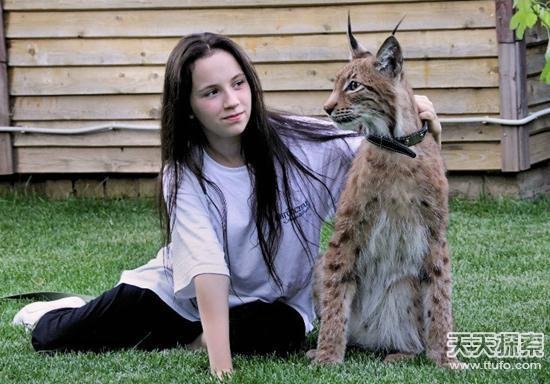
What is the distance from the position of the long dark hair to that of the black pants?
0.27 meters

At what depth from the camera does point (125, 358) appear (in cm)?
469

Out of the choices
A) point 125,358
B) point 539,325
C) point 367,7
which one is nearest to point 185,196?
point 125,358

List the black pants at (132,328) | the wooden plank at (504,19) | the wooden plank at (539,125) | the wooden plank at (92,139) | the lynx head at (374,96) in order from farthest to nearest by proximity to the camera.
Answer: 1. the wooden plank at (92,139)
2. the wooden plank at (539,125)
3. the wooden plank at (504,19)
4. the black pants at (132,328)
5. the lynx head at (374,96)

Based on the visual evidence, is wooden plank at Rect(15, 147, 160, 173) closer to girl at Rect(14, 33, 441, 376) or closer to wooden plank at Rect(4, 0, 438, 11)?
wooden plank at Rect(4, 0, 438, 11)

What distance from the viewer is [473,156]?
8438 mm

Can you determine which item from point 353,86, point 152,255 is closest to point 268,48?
point 152,255

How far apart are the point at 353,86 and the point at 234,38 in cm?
455

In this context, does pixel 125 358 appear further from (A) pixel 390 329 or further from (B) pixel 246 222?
(A) pixel 390 329

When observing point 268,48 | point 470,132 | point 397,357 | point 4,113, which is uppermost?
point 268,48

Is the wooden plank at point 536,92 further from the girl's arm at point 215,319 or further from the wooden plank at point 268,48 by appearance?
the girl's arm at point 215,319

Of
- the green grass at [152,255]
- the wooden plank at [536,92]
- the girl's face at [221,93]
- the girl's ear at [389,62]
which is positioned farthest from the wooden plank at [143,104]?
the girl's ear at [389,62]

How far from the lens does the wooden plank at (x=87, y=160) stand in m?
8.91

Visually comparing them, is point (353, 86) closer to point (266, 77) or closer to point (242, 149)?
point (242, 149)

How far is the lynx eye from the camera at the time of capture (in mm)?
4242
